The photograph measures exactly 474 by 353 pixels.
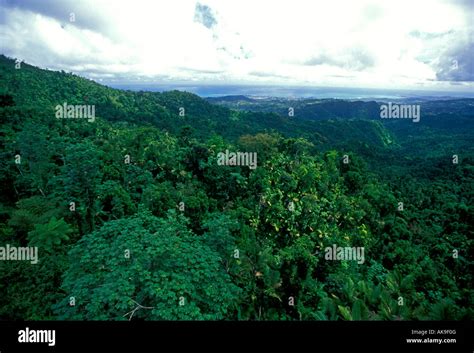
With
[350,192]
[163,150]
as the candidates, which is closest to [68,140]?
[163,150]

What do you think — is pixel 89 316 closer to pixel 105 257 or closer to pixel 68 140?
pixel 105 257

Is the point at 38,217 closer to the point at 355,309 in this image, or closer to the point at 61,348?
the point at 61,348

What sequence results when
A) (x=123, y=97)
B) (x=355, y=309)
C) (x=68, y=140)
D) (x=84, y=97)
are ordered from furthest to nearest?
(x=123, y=97)
(x=84, y=97)
(x=68, y=140)
(x=355, y=309)

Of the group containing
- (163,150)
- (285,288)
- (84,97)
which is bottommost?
(285,288)

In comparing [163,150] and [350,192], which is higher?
[163,150]

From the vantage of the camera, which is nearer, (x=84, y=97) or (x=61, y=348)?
(x=61, y=348)

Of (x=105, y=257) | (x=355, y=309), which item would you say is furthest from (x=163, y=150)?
(x=355, y=309)

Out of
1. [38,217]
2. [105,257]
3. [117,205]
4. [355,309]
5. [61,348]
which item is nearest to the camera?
[61,348]
